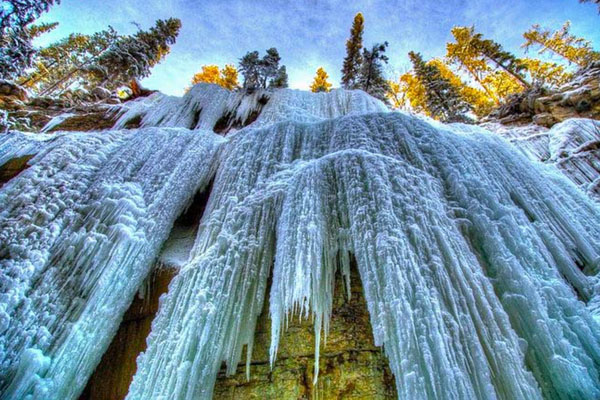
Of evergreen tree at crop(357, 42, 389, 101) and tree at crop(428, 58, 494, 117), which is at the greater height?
tree at crop(428, 58, 494, 117)

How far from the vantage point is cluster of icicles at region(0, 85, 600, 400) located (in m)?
2.17

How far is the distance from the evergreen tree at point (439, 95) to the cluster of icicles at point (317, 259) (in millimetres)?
10210

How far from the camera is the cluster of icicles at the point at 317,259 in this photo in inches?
85.4

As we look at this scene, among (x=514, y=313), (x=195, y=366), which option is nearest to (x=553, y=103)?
(x=514, y=313)

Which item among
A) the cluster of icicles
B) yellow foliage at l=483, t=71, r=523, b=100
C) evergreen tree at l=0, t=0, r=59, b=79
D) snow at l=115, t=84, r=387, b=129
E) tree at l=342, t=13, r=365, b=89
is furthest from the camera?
yellow foliage at l=483, t=71, r=523, b=100

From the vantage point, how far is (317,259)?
9.15 feet

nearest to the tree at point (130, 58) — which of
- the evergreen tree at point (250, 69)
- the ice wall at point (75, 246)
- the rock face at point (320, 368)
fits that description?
the evergreen tree at point (250, 69)

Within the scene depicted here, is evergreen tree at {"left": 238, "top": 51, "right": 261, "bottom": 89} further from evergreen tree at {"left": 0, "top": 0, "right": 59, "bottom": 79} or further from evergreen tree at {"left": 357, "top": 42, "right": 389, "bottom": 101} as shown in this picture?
evergreen tree at {"left": 0, "top": 0, "right": 59, "bottom": 79}

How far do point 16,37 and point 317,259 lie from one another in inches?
501

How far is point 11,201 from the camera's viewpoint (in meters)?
3.25

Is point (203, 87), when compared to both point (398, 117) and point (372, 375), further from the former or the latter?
point (372, 375)

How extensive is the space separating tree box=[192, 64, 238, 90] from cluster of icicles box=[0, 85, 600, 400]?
15.5 m

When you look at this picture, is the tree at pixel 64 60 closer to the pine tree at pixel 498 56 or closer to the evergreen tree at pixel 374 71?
the evergreen tree at pixel 374 71

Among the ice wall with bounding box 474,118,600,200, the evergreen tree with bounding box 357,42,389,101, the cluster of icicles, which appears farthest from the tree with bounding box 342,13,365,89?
the cluster of icicles
